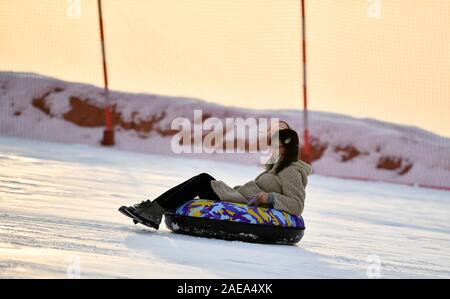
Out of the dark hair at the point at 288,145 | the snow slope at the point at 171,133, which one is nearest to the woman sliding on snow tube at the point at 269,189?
the dark hair at the point at 288,145

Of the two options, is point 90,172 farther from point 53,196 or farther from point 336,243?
point 336,243

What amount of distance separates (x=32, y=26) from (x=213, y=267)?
459 inches

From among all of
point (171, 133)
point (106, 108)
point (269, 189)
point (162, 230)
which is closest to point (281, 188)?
point (269, 189)

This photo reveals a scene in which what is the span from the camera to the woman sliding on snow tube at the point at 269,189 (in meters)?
6.97

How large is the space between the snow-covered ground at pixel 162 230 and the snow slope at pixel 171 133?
1614 millimetres

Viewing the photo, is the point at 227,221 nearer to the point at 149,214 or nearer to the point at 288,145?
the point at 149,214

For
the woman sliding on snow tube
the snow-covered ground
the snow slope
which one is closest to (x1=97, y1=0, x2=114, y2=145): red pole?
the snow slope

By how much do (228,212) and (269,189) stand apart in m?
0.35

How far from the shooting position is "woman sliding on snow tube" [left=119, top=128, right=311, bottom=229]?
697 cm

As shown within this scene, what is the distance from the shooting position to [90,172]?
12.2 m

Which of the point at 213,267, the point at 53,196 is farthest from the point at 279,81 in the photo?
the point at 213,267

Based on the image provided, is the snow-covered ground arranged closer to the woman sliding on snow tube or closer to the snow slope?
the woman sliding on snow tube

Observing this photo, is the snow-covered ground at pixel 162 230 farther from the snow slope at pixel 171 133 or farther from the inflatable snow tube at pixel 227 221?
the snow slope at pixel 171 133

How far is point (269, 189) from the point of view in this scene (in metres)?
7.11
